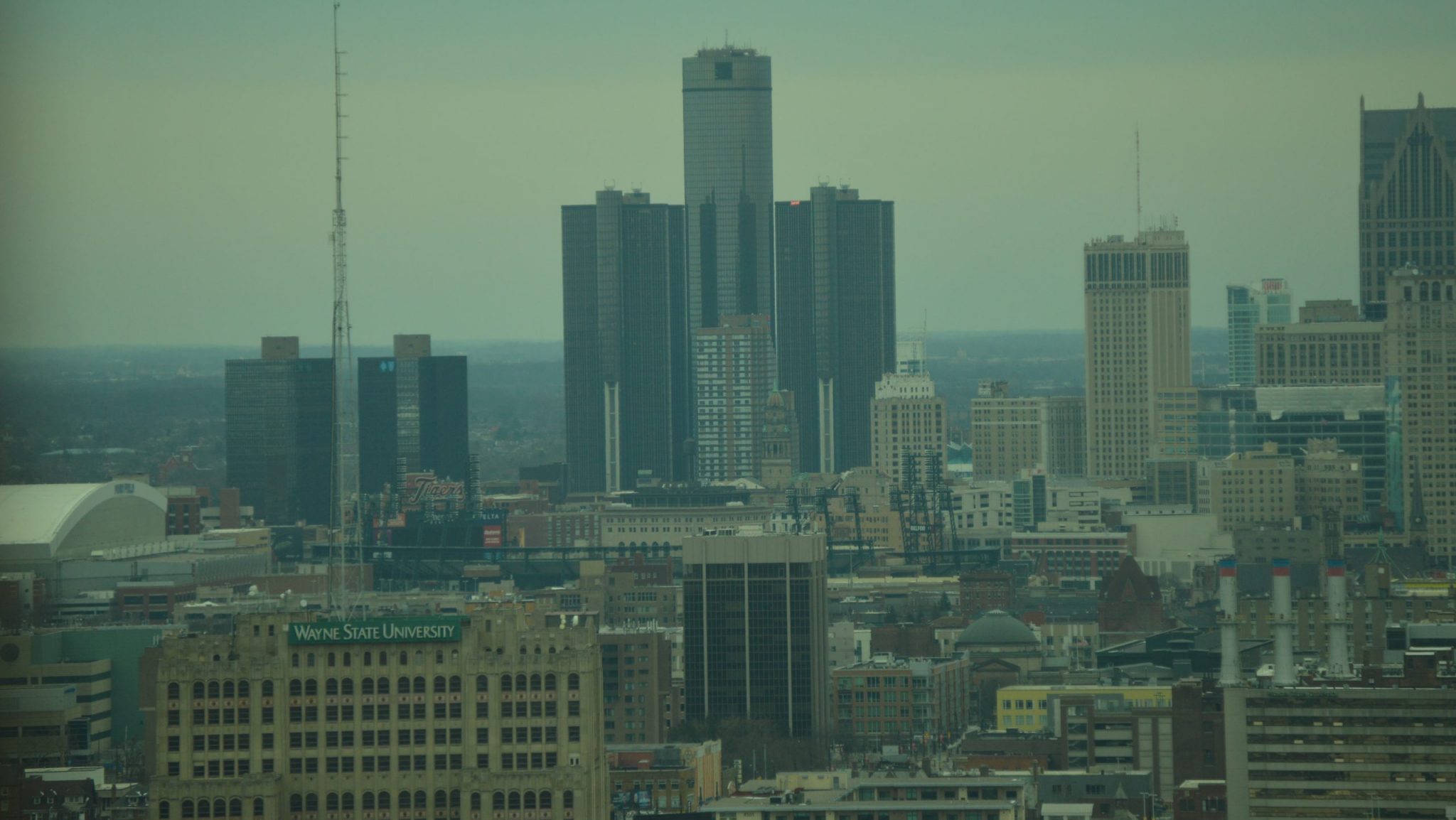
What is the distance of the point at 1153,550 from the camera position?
98188 mm

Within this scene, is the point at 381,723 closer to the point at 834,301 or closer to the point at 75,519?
the point at 75,519

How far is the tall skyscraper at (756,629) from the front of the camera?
179ft

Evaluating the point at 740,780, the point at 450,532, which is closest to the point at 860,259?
the point at 450,532

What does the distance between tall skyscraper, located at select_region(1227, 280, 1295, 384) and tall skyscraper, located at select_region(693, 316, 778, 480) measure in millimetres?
18747

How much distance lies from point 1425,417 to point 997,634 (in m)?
33.1

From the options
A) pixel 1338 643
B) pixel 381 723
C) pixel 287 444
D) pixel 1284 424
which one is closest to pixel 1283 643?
pixel 1338 643

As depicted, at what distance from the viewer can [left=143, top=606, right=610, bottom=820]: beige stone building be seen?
30.9 meters

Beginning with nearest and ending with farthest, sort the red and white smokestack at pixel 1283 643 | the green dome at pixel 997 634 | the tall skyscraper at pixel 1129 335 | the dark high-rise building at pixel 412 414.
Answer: the red and white smokestack at pixel 1283 643
the green dome at pixel 997 634
the dark high-rise building at pixel 412 414
the tall skyscraper at pixel 1129 335

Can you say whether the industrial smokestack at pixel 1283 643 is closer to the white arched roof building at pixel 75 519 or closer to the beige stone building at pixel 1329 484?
the white arched roof building at pixel 75 519

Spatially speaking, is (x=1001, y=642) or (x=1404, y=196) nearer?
(x=1001, y=642)

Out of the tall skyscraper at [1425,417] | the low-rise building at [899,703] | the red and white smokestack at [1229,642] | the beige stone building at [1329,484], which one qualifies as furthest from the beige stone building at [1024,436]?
the red and white smokestack at [1229,642]

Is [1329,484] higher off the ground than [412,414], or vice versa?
[412,414]

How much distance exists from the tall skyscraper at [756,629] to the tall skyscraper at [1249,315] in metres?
78.0

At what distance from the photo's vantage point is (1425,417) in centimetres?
9775
